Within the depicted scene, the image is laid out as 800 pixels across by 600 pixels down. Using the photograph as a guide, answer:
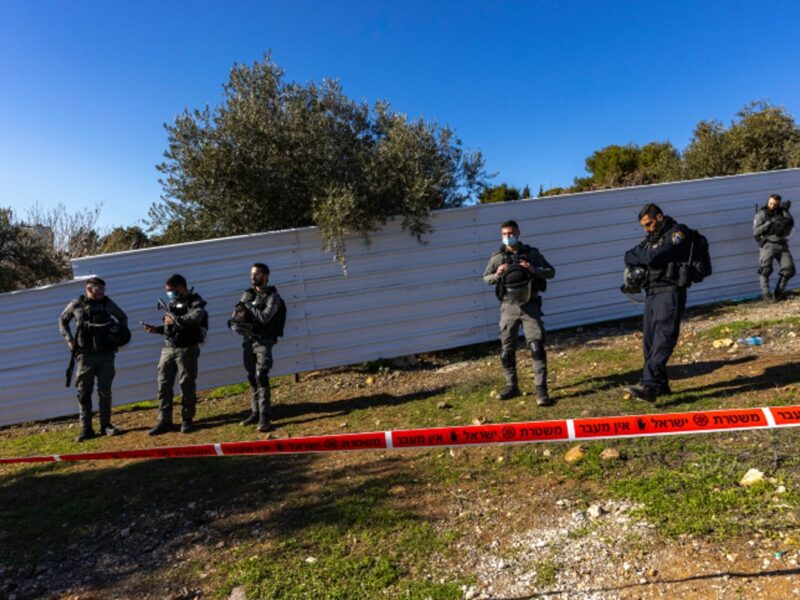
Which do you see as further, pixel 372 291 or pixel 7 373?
Result: pixel 372 291

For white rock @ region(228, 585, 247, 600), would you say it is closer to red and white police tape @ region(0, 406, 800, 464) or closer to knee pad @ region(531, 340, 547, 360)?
red and white police tape @ region(0, 406, 800, 464)

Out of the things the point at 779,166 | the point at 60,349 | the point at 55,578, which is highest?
the point at 779,166

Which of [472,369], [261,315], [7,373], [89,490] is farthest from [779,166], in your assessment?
[7,373]

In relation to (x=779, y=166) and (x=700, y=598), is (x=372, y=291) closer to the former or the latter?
(x=700, y=598)

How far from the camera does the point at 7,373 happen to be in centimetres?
683

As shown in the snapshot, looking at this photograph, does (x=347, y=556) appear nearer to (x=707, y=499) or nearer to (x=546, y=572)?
(x=546, y=572)

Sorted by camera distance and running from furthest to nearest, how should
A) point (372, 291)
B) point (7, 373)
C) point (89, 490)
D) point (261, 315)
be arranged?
1. point (372, 291)
2. point (7, 373)
3. point (261, 315)
4. point (89, 490)

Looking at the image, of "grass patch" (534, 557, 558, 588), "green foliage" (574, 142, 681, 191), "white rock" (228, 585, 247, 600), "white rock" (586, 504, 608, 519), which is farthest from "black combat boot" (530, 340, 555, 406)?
"green foliage" (574, 142, 681, 191)

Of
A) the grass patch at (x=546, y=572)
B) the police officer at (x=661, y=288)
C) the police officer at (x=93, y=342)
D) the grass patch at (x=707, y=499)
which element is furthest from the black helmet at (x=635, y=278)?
the police officer at (x=93, y=342)

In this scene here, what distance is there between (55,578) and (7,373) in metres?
5.00

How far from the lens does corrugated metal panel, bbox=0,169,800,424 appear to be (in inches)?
271

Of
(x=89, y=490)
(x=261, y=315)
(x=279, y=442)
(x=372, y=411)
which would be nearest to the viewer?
(x=279, y=442)

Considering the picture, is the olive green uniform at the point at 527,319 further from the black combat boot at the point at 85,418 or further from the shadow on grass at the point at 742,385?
the black combat boot at the point at 85,418

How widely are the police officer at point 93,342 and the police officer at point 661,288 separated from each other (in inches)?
226
